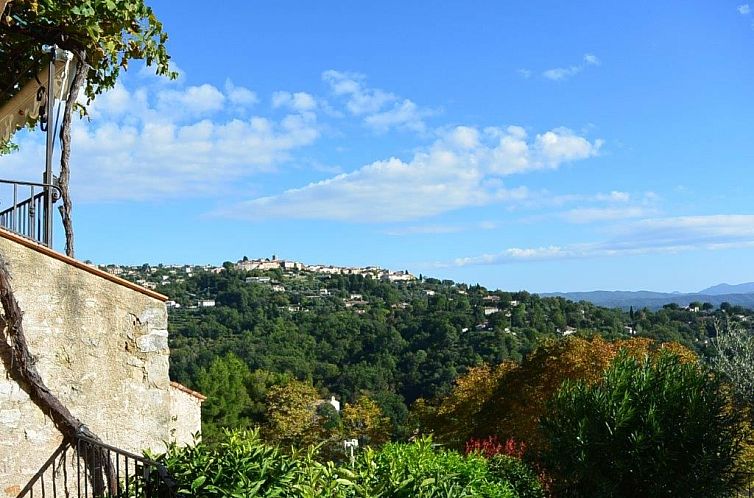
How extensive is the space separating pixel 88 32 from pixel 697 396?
7.46m

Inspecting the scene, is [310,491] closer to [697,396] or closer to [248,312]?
[697,396]

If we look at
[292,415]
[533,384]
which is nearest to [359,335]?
[292,415]

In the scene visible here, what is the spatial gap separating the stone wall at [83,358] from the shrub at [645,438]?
4428 millimetres

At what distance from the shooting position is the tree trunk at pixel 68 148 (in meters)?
6.71

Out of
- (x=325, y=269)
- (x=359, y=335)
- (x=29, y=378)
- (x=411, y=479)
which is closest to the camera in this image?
(x=411, y=479)

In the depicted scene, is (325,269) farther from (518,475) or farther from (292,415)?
(518,475)

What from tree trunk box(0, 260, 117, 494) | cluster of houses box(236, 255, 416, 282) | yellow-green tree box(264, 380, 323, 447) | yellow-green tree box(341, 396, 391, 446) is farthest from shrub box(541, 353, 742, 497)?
cluster of houses box(236, 255, 416, 282)

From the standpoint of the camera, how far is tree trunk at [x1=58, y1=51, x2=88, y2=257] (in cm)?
671

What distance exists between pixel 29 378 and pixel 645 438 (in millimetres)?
5859

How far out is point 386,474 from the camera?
3.27m

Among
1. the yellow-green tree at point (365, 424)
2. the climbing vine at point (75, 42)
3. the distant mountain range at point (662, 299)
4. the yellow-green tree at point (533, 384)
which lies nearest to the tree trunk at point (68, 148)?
the climbing vine at point (75, 42)

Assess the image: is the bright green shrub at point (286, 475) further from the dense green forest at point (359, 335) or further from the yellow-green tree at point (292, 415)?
the dense green forest at point (359, 335)

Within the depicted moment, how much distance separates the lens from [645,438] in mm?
7176

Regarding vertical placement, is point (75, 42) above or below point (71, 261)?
above
